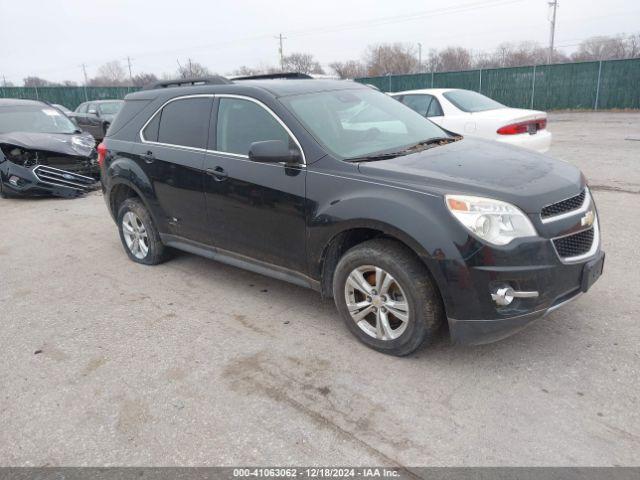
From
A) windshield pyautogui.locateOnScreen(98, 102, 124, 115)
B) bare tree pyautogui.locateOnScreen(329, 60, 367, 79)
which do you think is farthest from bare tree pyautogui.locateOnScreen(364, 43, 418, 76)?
windshield pyautogui.locateOnScreen(98, 102, 124, 115)

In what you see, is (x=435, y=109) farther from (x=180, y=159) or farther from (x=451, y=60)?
(x=451, y=60)

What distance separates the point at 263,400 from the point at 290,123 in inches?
78.0

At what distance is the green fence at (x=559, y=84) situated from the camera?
22.6 metres

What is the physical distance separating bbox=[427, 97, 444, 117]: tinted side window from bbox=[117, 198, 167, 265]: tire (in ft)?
17.9

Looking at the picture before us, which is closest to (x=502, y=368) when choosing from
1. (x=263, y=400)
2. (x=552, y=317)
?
(x=552, y=317)

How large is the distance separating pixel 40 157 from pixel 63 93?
2594cm

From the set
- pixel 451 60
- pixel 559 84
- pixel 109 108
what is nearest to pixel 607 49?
pixel 451 60

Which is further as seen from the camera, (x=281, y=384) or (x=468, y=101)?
(x=468, y=101)

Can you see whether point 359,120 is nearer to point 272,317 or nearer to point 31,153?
point 272,317

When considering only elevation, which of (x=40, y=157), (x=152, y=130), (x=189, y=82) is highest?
(x=189, y=82)

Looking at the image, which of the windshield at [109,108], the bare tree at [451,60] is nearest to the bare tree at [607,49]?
the bare tree at [451,60]

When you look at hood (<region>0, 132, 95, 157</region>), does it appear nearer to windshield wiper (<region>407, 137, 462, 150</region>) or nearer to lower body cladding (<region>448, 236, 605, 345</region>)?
windshield wiper (<region>407, 137, 462, 150</region>)

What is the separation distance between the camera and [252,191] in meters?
4.05

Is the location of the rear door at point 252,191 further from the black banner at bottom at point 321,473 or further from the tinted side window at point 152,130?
the black banner at bottom at point 321,473
